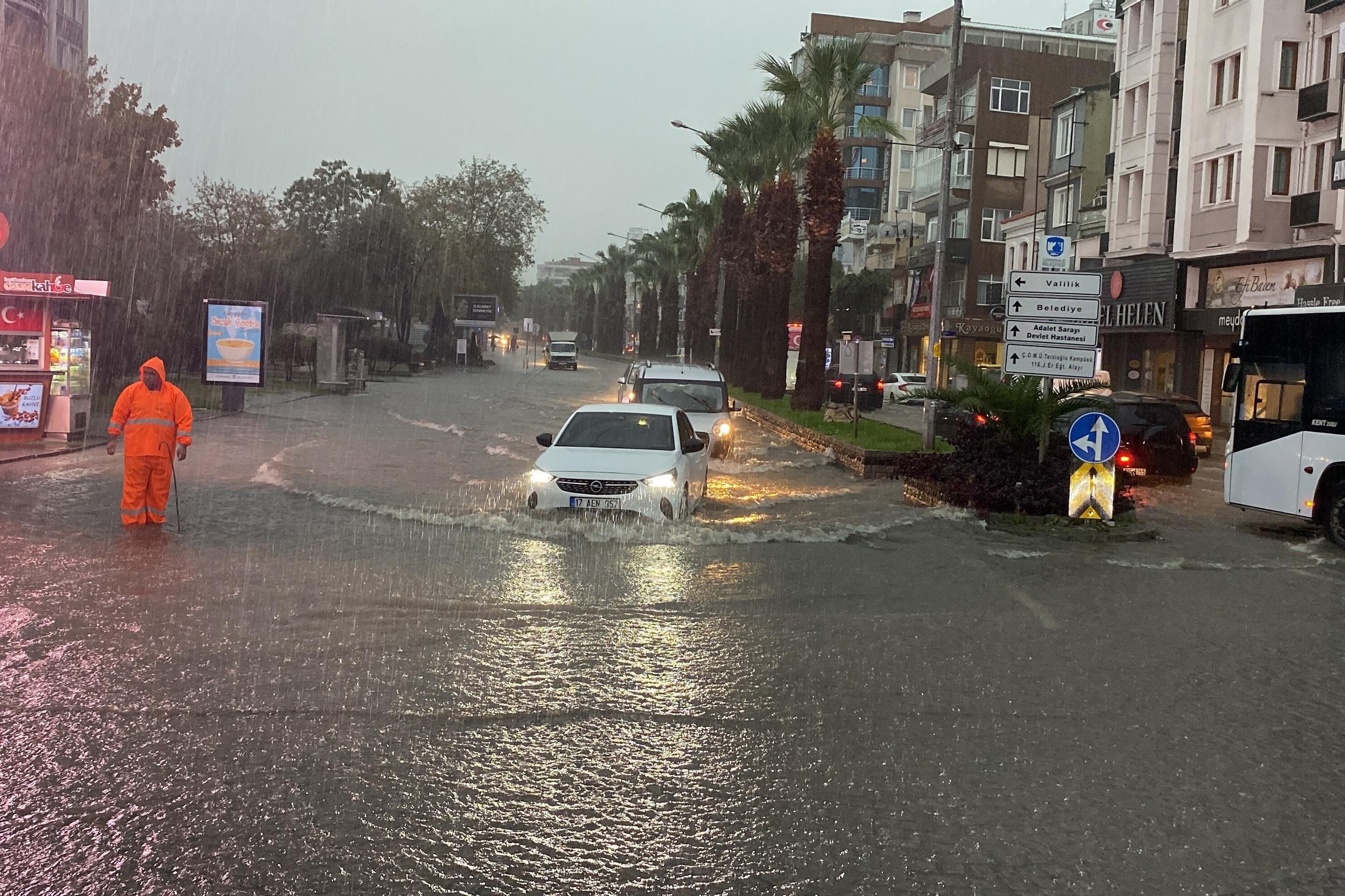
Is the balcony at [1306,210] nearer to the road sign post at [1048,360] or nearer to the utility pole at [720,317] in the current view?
the road sign post at [1048,360]

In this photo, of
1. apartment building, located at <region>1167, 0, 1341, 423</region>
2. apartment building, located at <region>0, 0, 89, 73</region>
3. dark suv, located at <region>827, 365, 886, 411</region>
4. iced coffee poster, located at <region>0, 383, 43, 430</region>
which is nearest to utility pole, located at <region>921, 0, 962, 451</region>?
apartment building, located at <region>1167, 0, 1341, 423</region>

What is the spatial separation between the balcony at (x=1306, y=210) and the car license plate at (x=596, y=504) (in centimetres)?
2815

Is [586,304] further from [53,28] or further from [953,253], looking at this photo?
[53,28]

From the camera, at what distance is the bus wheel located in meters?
14.9

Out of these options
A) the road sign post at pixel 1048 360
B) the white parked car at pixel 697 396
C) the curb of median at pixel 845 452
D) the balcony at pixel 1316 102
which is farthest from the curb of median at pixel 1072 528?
the balcony at pixel 1316 102

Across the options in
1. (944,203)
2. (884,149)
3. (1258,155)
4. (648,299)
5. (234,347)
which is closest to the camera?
(944,203)

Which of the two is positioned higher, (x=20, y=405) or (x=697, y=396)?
(x=697, y=396)

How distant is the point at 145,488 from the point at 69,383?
34.8 feet

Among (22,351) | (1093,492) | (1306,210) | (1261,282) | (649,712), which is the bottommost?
(649,712)

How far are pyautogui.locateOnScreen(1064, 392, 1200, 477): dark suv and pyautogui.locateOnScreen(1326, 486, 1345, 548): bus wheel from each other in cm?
662

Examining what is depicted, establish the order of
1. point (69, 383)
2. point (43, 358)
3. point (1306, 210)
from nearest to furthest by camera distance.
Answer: point (43, 358) < point (69, 383) < point (1306, 210)

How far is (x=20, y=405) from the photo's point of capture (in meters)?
21.5

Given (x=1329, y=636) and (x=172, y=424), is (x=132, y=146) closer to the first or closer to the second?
(x=172, y=424)

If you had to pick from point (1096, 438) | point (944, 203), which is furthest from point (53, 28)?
point (1096, 438)
